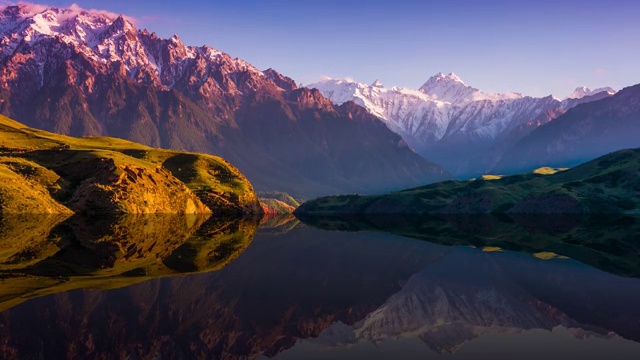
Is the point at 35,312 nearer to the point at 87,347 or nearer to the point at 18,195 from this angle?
the point at 87,347

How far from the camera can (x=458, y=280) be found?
67875mm

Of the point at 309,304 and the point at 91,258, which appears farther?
the point at 91,258

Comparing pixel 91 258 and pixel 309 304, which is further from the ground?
pixel 91 258

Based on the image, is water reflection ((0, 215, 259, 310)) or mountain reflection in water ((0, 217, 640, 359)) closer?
mountain reflection in water ((0, 217, 640, 359))

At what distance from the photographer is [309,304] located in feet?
174

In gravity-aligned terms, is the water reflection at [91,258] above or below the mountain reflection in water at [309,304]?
above

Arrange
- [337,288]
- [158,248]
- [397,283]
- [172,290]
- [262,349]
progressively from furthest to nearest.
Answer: [158,248] < [397,283] < [337,288] < [172,290] < [262,349]

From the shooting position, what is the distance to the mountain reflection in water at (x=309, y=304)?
38594 mm

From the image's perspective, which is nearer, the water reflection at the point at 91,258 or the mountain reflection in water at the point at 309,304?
the mountain reflection in water at the point at 309,304

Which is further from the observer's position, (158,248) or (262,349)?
(158,248)

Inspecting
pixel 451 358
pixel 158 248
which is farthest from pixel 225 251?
pixel 451 358

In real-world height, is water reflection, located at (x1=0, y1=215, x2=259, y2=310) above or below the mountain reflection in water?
above

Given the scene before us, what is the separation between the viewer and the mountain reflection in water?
127 feet

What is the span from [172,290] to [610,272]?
58132 millimetres
